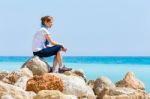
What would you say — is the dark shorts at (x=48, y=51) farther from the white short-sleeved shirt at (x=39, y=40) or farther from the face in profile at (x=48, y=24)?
the face in profile at (x=48, y=24)

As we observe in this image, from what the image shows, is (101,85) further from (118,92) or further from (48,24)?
(118,92)

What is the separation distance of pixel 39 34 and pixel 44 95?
4761 millimetres

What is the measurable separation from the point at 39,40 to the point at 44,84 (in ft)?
9.02

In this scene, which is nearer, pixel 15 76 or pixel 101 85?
pixel 15 76

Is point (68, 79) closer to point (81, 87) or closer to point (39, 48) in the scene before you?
point (81, 87)

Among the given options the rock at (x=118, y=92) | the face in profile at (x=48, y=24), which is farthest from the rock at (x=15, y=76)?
the rock at (x=118, y=92)

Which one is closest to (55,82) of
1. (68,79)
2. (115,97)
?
(68,79)

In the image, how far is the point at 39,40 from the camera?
46.3 ft

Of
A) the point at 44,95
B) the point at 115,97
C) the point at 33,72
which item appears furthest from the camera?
the point at 33,72

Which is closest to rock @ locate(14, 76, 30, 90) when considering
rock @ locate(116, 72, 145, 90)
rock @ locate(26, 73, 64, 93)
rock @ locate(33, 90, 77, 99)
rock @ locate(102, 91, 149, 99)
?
rock @ locate(26, 73, 64, 93)

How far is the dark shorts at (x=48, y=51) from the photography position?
13.8 metres

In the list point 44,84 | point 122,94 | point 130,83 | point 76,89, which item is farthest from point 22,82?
point 130,83

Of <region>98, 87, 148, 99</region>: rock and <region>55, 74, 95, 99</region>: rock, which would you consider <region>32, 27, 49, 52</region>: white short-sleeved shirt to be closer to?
<region>55, 74, 95, 99</region>: rock

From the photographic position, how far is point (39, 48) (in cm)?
1419
